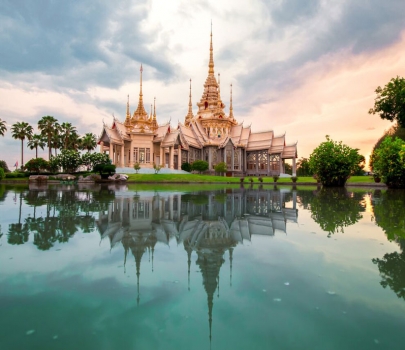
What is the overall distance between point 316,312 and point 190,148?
51155 millimetres

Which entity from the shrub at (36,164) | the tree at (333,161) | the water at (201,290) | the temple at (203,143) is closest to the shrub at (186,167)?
the temple at (203,143)

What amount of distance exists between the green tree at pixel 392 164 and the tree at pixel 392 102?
14.2 m

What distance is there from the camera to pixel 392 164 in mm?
22969

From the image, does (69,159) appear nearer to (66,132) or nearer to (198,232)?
(66,132)

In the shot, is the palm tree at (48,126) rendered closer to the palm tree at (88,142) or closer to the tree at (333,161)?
the palm tree at (88,142)

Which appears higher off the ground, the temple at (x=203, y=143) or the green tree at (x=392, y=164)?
the temple at (x=203, y=143)

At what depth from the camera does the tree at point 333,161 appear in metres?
27.0

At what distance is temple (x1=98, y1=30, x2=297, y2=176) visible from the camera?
1879 inches

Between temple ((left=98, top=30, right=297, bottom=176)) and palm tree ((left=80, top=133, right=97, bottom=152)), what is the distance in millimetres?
4858

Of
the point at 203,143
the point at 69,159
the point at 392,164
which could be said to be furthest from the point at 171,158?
the point at 392,164

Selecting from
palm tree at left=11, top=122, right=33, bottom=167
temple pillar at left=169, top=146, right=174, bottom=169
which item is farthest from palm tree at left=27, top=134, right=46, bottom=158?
temple pillar at left=169, top=146, right=174, bottom=169

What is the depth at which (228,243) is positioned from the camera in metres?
4.64

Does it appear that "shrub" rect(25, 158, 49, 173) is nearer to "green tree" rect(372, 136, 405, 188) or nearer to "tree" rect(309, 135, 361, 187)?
"tree" rect(309, 135, 361, 187)

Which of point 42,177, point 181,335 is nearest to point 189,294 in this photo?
point 181,335
